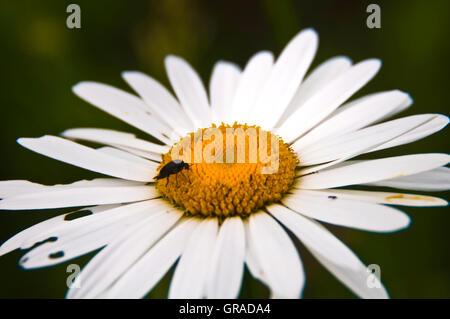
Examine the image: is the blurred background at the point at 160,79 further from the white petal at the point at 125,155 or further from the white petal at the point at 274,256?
the white petal at the point at 274,256

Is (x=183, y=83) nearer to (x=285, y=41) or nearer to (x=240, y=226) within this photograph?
(x=285, y=41)

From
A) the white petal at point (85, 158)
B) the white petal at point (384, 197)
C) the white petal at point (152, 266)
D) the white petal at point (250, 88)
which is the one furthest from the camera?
the white petal at point (250, 88)

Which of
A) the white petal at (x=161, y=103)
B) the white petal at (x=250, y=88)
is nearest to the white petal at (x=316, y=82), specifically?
the white petal at (x=250, y=88)

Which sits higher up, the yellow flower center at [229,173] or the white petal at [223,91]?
the white petal at [223,91]

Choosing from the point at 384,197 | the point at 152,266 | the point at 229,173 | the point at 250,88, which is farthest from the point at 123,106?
the point at 384,197

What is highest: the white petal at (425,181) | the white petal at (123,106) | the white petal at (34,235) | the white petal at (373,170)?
the white petal at (123,106)

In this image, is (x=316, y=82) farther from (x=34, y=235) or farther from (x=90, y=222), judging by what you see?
(x=34, y=235)

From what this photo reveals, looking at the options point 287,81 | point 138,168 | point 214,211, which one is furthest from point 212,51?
point 214,211

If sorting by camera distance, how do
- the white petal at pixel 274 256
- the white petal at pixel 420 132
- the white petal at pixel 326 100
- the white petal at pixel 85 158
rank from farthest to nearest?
the white petal at pixel 326 100, the white petal at pixel 85 158, the white petal at pixel 420 132, the white petal at pixel 274 256
